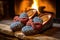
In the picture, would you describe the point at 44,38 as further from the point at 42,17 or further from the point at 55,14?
the point at 55,14

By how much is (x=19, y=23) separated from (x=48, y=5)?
0.68 metres

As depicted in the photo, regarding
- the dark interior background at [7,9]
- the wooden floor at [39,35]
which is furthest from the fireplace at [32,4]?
the wooden floor at [39,35]

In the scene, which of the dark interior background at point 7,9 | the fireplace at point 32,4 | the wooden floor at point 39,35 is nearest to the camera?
the wooden floor at point 39,35

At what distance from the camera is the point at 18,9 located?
97.6 inches

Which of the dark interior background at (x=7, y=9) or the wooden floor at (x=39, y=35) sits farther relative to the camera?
the dark interior background at (x=7, y=9)

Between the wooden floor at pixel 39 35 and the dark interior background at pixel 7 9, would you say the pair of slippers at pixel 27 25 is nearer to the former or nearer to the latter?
the wooden floor at pixel 39 35

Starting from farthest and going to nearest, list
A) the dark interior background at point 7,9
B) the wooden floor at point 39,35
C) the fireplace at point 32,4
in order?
the dark interior background at point 7,9, the fireplace at point 32,4, the wooden floor at point 39,35

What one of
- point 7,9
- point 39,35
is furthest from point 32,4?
point 39,35

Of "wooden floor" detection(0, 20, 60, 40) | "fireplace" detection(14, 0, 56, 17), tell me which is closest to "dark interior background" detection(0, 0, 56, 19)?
"fireplace" detection(14, 0, 56, 17)

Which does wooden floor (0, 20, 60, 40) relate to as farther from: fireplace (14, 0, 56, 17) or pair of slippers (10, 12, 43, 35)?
fireplace (14, 0, 56, 17)

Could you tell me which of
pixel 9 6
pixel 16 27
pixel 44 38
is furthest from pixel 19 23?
pixel 9 6

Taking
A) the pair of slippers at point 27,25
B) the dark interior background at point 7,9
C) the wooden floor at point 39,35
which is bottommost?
the wooden floor at point 39,35

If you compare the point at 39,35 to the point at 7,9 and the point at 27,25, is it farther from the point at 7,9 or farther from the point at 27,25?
the point at 7,9

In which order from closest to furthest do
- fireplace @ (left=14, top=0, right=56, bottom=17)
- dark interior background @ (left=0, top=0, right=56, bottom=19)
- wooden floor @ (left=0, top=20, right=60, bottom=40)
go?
wooden floor @ (left=0, top=20, right=60, bottom=40)
fireplace @ (left=14, top=0, right=56, bottom=17)
dark interior background @ (left=0, top=0, right=56, bottom=19)
